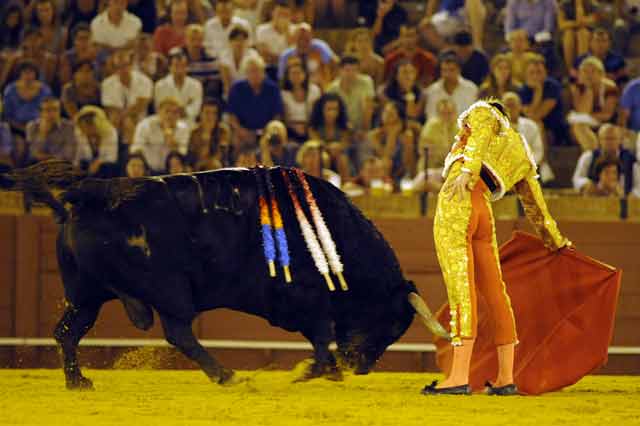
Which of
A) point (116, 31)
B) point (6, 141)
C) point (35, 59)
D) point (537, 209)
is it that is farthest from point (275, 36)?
point (537, 209)

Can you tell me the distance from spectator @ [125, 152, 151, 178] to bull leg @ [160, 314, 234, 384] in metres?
2.98

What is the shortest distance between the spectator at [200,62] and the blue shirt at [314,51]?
0.48m

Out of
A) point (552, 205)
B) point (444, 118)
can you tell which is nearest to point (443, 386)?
point (552, 205)

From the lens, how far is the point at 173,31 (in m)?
11.5

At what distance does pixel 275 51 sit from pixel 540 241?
16.9ft

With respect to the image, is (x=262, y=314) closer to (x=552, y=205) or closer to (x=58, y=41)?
(x=552, y=205)

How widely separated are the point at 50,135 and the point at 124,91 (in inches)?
45.5

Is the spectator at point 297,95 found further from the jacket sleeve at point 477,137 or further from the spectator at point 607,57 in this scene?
the jacket sleeve at point 477,137

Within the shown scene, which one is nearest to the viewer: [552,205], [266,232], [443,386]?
[443,386]

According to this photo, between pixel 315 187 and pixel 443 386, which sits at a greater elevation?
pixel 315 187

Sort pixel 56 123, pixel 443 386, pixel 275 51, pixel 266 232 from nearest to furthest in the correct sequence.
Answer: pixel 443 386 → pixel 266 232 → pixel 56 123 → pixel 275 51

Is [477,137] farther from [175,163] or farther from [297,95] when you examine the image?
[297,95]

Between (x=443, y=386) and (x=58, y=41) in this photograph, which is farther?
(x=58, y=41)

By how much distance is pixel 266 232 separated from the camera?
6.67 metres
